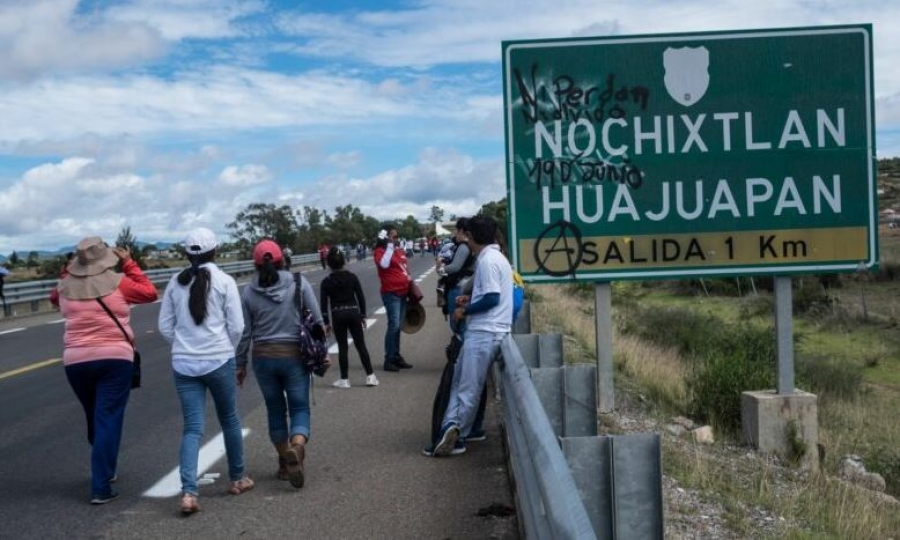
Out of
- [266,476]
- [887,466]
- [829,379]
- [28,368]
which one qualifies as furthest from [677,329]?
[266,476]

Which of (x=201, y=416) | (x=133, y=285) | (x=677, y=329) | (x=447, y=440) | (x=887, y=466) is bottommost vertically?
(x=887, y=466)

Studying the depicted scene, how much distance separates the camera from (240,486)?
23.8 ft

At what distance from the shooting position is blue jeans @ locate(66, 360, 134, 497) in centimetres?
708

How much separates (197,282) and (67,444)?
10.9 feet

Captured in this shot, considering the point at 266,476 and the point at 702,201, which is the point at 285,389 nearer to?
the point at 266,476

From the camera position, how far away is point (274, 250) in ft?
24.6

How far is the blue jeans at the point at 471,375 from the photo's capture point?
8.16 meters

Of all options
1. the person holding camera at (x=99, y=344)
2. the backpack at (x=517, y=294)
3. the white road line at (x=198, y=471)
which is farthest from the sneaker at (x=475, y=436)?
the person holding camera at (x=99, y=344)

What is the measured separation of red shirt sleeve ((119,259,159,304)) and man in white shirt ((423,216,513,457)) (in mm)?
2444

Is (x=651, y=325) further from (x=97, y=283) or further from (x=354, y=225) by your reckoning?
(x=354, y=225)

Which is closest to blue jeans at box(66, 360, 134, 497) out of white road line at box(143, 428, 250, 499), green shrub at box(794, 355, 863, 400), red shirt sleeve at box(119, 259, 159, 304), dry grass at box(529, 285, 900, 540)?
white road line at box(143, 428, 250, 499)

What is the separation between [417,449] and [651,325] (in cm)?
1588

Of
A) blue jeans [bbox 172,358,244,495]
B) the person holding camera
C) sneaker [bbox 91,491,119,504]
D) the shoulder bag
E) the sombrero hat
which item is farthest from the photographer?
the sombrero hat

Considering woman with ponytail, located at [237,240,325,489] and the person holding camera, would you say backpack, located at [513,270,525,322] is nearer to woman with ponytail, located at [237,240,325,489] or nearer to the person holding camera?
woman with ponytail, located at [237,240,325,489]
